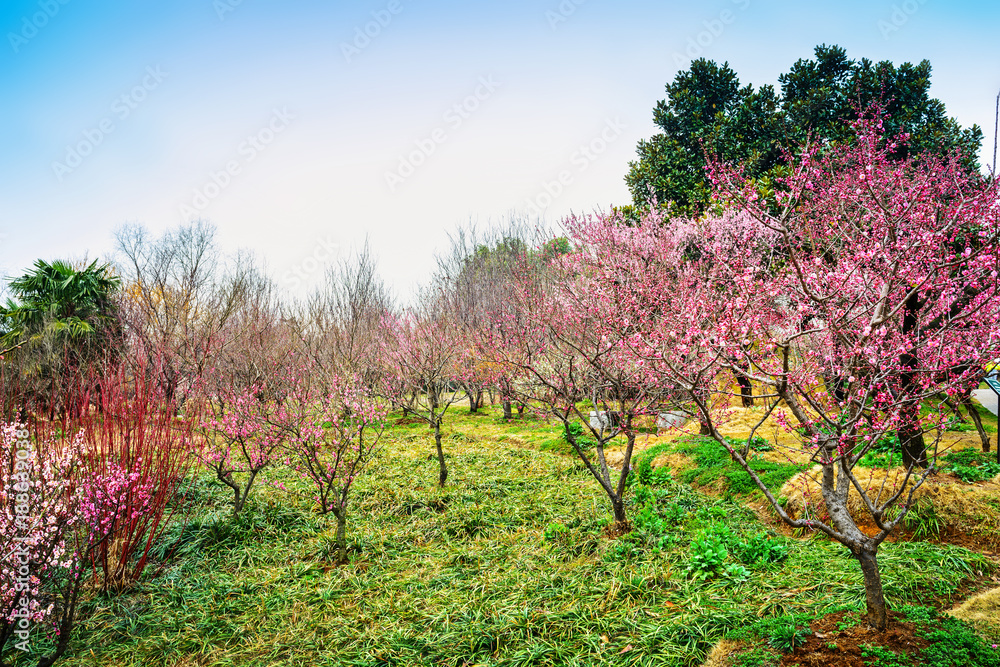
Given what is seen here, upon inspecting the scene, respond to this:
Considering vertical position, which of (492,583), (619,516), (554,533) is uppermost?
(619,516)

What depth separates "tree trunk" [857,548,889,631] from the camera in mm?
2734

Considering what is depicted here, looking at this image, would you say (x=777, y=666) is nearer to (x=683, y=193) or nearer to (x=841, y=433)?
(x=841, y=433)

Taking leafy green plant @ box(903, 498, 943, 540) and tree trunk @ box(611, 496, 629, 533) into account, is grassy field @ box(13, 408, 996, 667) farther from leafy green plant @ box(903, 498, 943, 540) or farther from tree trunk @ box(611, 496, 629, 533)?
leafy green plant @ box(903, 498, 943, 540)

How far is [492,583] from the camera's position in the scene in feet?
14.9

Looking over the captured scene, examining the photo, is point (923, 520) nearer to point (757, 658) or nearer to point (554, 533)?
point (757, 658)

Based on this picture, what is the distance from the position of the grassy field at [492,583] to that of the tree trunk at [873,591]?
1.62 ft

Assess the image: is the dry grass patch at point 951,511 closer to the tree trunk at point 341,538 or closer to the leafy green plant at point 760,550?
the leafy green plant at point 760,550

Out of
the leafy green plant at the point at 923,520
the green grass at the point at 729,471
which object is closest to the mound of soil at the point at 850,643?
the leafy green plant at the point at 923,520

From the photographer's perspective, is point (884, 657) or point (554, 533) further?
point (554, 533)

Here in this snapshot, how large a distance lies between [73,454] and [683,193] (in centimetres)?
1555

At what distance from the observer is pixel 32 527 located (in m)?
3.22

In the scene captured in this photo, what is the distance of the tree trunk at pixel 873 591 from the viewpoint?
2.73m

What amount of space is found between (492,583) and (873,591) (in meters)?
2.96

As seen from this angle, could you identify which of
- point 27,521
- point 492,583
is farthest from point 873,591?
point 27,521
